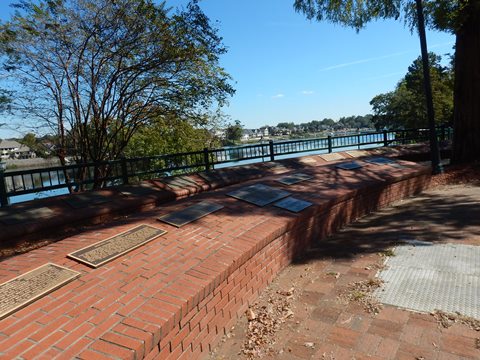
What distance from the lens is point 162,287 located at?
2770mm

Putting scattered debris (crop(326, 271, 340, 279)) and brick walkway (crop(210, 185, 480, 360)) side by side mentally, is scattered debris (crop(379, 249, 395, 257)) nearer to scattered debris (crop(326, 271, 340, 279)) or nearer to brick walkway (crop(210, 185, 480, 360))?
brick walkway (crop(210, 185, 480, 360))

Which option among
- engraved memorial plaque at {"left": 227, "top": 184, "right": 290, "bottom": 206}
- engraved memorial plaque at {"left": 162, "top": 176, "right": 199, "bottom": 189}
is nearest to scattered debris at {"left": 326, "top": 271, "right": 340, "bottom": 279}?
engraved memorial plaque at {"left": 227, "top": 184, "right": 290, "bottom": 206}

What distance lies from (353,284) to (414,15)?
11675mm

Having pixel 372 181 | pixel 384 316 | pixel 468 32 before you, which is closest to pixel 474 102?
pixel 468 32

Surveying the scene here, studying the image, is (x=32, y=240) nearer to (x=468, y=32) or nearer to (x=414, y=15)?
(x=468, y=32)

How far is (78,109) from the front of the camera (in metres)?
10.6

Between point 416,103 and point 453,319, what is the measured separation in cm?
4036

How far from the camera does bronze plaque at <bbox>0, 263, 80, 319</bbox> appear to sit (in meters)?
2.46

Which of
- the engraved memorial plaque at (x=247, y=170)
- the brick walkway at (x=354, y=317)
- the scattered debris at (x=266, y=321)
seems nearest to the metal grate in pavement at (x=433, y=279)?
the brick walkway at (x=354, y=317)

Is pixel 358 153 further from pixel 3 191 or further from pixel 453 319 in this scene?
pixel 3 191

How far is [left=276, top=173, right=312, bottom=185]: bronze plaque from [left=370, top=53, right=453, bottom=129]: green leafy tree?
22423mm

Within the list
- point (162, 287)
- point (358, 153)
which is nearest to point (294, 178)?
point (162, 287)

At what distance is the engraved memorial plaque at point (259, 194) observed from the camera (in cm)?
522

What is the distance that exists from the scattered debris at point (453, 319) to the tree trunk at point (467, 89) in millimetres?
9707
